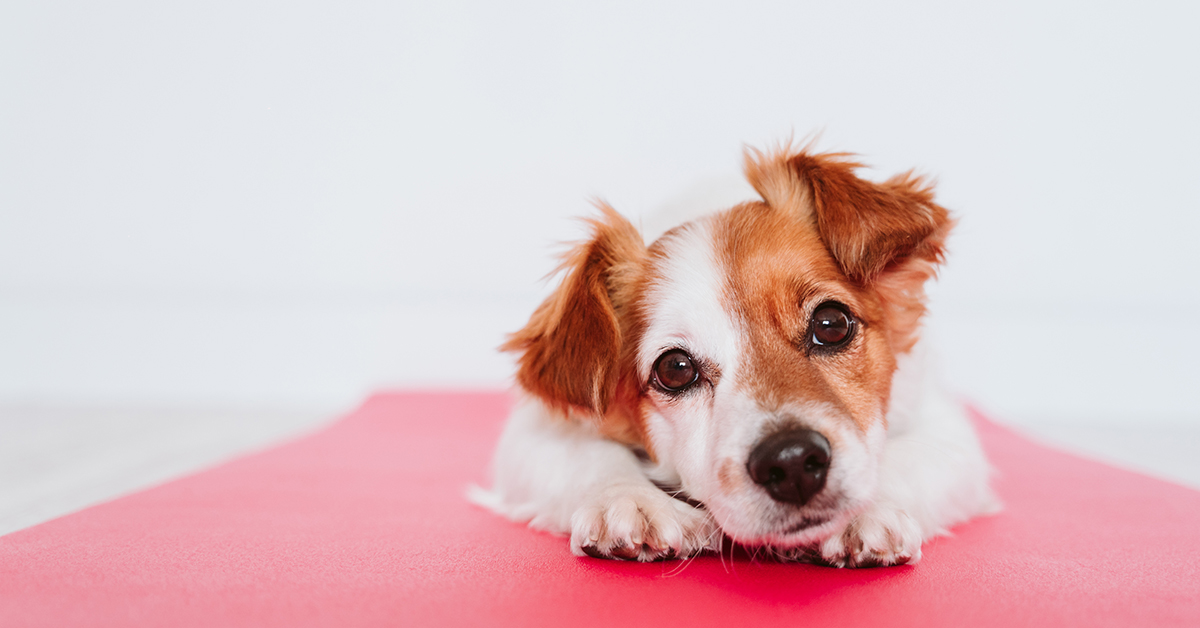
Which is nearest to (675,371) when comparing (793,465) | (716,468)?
(716,468)

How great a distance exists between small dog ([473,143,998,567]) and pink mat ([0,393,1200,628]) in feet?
0.34

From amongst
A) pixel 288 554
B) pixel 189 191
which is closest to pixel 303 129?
pixel 189 191

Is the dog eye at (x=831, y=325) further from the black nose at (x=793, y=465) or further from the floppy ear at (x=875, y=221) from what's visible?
the black nose at (x=793, y=465)

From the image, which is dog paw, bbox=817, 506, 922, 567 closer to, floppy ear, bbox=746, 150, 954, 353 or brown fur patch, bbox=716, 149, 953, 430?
brown fur patch, bbox=716, 149, 953, 430

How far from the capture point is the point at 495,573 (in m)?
1.78

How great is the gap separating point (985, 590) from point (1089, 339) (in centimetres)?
486

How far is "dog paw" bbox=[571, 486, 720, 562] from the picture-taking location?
1.79 meters

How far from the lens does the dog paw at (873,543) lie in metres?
1.73

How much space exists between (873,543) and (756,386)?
1.34 feet

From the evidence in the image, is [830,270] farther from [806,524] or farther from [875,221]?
[806,524]

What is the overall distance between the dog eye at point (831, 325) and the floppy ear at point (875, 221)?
0.13 m

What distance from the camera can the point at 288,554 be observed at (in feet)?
6.42

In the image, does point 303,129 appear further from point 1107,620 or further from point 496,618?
point 1107,620

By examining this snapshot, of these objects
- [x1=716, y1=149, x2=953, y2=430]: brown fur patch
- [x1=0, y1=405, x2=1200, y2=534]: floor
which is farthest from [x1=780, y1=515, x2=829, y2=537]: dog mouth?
[x1=0, y1=405, x2=1200, y2=534]: floor
